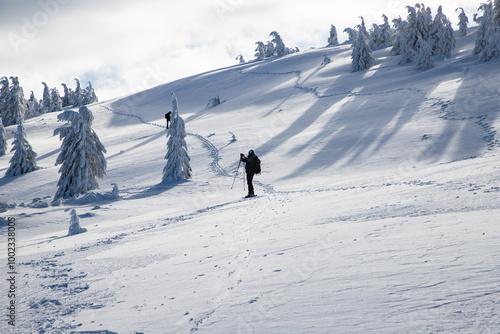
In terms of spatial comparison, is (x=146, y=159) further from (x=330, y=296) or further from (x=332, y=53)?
(x=332, y=53)

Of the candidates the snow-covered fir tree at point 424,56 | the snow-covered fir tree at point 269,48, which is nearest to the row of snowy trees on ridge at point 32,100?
the snow-covered fir tree at point 269,48

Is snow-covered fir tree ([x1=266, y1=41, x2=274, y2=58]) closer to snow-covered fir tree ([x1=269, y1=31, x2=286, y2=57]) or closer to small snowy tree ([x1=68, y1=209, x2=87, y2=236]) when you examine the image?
snow-covered fir tree ([x1=269, y1=31, x2=286, y2=57])

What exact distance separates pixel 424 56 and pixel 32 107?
75.7m

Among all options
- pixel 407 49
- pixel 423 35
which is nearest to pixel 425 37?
pixel 423 35

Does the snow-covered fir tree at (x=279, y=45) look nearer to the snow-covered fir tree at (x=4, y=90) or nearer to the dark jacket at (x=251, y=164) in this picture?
the snow-covered fir tree at (x=4, y=90)

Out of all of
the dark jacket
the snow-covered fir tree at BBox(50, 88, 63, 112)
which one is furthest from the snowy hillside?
the snow-covered fir tree at BBox(50, 88, 63, 112)

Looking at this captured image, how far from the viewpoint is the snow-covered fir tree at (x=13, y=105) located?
55312 mm

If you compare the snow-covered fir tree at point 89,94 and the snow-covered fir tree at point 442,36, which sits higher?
the snow-covered fir tree at point 89,94

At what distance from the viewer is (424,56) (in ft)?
109

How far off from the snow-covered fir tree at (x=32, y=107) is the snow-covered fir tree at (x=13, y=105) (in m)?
16.1

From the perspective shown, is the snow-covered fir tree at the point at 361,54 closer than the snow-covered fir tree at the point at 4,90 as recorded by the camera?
Yes

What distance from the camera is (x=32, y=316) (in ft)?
13.0


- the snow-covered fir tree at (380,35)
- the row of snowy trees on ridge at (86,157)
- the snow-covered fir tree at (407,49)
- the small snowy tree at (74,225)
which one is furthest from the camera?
the snow-covered fir tree at (380,35)

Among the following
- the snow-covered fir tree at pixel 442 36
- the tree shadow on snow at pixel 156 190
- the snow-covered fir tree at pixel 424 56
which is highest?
the snow-covered fir tree at pixel 442 36
